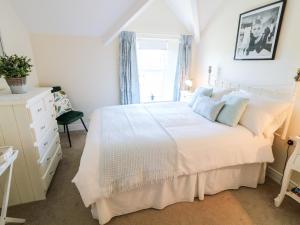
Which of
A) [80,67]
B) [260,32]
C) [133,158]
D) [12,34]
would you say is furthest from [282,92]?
[12,34]

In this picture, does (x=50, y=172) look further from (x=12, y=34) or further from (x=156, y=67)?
(x=156, y=67)

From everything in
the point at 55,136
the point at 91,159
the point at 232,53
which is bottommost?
the point at 55,136

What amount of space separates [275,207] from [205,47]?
298 cm

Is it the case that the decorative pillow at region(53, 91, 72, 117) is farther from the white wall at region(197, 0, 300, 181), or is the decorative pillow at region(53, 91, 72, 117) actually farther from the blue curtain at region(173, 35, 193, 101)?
the white wall at region(197, 0, 300, 181)

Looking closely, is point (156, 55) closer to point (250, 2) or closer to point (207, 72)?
point (207, 72)

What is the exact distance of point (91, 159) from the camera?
148 cm

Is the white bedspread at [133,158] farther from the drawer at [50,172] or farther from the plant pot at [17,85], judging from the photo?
the plant pot at [17,85]

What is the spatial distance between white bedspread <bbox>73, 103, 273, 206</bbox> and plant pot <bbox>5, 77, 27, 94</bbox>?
0.85 meters

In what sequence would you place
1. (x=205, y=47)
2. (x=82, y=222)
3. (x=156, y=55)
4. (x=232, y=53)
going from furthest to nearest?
(x=156, y=55) < (x=205, y=47) < (x=232, y=53) < (x=82, y=222)

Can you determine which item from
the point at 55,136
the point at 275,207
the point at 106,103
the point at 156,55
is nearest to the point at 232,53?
the point at 156,55

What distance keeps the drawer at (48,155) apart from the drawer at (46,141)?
0.04m

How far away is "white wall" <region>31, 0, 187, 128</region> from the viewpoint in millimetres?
3305

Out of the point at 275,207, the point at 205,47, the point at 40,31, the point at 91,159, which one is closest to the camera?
the point at 91,159

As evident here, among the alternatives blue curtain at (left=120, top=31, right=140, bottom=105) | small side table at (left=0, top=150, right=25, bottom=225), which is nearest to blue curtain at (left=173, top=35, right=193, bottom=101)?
blue curtain at (left=120, top=31, right=140, bottom=105)
